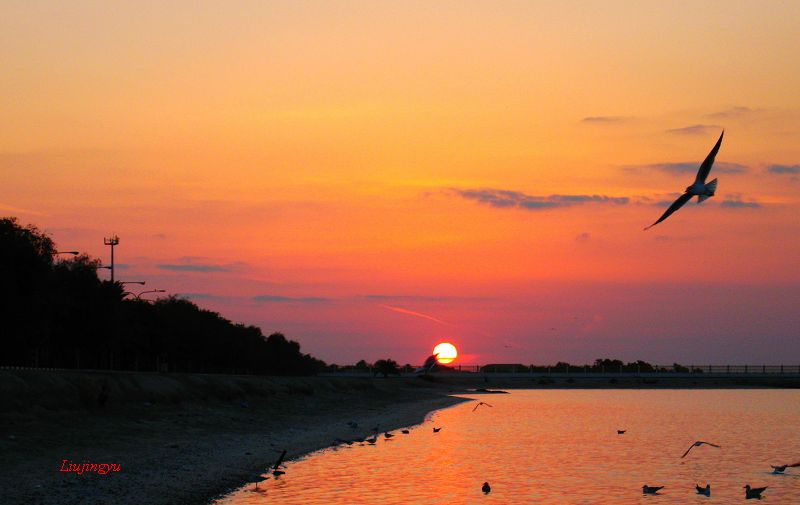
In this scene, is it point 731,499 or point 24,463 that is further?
point 731,499

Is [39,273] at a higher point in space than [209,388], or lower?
higher

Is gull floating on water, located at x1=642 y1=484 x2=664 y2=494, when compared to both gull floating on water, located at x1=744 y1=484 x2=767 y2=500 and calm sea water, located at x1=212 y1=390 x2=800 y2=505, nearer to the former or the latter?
calm sea water, located at x1=212 y1=390 x2=800 y2=505

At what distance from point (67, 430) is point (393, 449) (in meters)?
22.3

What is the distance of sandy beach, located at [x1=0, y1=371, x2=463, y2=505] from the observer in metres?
30.3

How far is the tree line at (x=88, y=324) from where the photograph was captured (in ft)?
265

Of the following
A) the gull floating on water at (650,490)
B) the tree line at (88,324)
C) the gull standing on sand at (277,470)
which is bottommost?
the gull floating on water at (650,490)

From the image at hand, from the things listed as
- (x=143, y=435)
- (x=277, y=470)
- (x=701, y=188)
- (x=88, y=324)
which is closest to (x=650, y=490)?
(x=277, y=470)

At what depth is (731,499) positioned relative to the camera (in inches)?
1582

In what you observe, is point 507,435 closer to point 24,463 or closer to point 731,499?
point 731,499

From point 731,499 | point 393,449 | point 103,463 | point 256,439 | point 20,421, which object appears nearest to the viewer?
point 103,463

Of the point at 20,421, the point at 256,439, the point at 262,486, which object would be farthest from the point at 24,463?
the point at 256,439

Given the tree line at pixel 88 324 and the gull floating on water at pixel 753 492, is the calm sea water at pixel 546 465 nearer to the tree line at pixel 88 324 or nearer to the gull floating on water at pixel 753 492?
the gull floating on water at pixel 753 492

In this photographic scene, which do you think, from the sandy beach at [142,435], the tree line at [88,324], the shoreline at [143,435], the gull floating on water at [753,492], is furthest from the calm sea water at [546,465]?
the tree line at [88,324]

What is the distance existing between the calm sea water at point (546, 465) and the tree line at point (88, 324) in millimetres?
30354
